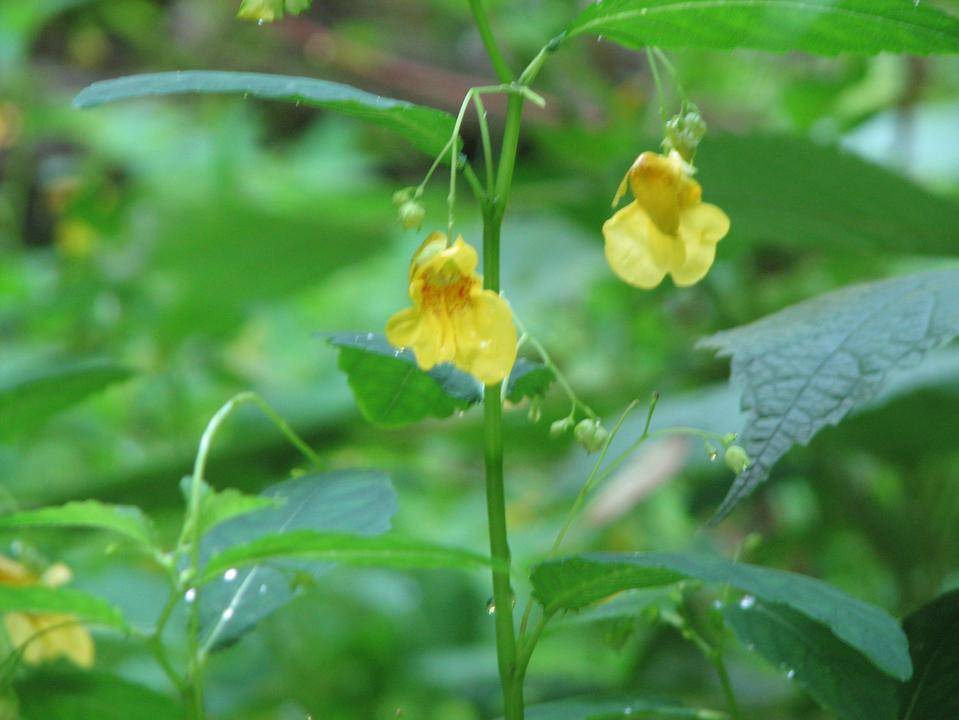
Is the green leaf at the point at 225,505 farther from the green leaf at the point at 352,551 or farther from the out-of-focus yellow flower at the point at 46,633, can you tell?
the out-of-focus yellow flower at the point at 46,633

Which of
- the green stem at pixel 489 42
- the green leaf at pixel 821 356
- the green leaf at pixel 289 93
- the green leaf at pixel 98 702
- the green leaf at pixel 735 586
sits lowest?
the green leaf at pixel 98 702

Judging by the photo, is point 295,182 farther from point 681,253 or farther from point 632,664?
point 681,253

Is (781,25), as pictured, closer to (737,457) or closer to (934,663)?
(737,457)

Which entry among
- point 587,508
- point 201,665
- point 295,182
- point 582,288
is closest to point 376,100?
point 201,665

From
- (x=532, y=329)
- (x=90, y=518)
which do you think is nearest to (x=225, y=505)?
(x=90, y=518)

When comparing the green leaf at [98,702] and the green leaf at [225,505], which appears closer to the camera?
Result: the green leaf at [225,505]

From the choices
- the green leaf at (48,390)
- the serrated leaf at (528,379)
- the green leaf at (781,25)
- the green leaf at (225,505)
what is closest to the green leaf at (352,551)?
the green leaf at (225,505)
